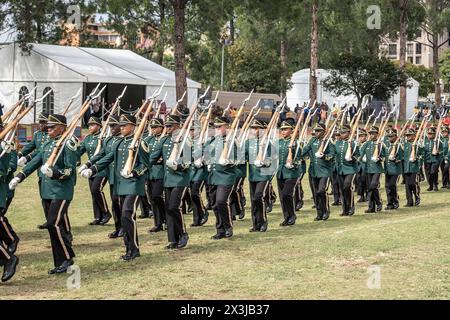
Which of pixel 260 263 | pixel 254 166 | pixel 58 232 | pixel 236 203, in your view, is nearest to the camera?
pixel 58 232

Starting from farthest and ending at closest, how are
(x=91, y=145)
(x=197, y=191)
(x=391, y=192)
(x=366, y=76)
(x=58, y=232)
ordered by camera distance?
1. (x=366, y=76)
2. (x=391, y=192)
3. (x=91, y=145)
4. (x=197, y=191)
5. (x=58, y=232)

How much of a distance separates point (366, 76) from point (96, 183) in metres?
25.0

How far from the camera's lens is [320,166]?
14164 millimetres

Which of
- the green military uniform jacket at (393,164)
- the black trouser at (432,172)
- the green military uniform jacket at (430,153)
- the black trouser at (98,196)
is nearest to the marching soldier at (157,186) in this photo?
the black trouser at (98,196)

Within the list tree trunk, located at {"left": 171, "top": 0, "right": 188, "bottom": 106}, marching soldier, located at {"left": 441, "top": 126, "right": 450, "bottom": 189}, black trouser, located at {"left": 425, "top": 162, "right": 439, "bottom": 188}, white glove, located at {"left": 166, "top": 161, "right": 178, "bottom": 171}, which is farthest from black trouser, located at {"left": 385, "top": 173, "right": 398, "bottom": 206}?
tree trunk, located at {"left": 171, "top": 0, "right": 188, "bottom": 106}

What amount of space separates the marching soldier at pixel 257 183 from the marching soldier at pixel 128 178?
283cm

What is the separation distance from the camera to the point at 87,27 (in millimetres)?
42188

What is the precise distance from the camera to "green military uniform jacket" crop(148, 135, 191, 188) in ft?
34.9

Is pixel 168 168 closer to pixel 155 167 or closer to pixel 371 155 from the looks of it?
pixel 155 167

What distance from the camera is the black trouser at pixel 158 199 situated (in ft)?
39.7

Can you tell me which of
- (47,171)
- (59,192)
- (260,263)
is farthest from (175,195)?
(47,171)

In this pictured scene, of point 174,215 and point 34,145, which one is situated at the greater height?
point 34,145

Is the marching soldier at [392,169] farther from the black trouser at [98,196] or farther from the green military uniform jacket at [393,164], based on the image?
the black trouser at [98,196]
